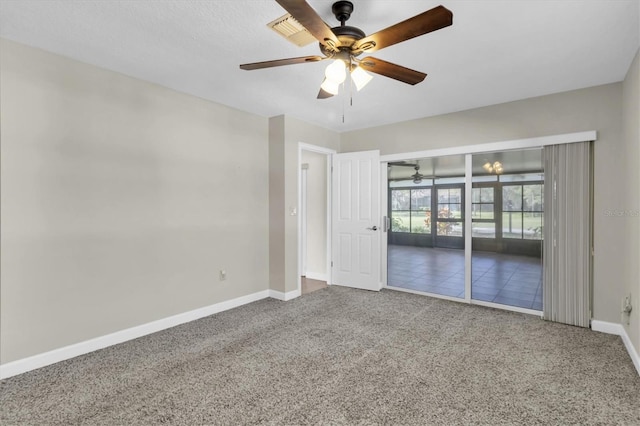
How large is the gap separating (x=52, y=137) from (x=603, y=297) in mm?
5513

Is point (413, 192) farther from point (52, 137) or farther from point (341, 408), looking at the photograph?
point (52, 137)


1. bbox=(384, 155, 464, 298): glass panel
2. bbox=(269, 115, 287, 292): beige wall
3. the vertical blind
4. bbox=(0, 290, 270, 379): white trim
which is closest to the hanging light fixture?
bbox=(384, 155, 464, 298): glass panel

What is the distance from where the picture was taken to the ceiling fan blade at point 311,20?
1477mm

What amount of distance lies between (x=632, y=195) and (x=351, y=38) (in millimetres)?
2873

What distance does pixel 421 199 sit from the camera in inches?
208

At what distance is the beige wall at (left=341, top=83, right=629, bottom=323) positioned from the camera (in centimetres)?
327

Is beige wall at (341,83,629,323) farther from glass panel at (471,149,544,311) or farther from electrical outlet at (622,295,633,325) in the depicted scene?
glass panel at (471,149,544,311)

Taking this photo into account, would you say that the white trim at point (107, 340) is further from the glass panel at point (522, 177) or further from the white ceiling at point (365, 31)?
the glass panel at point (522, 177)

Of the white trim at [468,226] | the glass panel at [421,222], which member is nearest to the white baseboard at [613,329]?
the white trim at [468,226]

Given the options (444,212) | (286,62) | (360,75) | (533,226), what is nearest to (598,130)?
(533,226)

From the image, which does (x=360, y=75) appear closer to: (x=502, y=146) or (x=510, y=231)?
(x=502, y=146)

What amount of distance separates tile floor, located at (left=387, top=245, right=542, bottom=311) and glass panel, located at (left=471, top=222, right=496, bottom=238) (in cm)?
26

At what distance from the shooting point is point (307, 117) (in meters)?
4.59

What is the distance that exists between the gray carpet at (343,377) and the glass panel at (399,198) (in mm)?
2169
